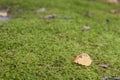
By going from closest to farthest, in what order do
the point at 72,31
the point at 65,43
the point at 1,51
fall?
1. the point at 1,51
2. the point at 65,43
3. the point at 72,31

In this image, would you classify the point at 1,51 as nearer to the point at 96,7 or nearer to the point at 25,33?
the point at 25,33

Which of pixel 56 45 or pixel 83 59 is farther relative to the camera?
pixel 56 45

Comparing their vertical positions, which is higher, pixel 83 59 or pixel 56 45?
pixel 56 45

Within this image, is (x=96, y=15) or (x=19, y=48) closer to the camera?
(x=19, y=48)

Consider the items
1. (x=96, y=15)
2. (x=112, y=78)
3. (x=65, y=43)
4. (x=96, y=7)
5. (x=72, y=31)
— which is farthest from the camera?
(x=96, y=7)

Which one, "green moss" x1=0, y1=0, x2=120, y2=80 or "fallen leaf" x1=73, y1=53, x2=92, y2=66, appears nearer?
"green moss" x1=0, y1=0, x2=120, y2=80

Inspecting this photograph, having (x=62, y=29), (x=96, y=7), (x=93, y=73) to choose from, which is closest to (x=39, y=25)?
(x=62, y=29)

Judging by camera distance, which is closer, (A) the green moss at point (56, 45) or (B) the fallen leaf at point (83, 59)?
(A) the green moss at point (56, 45)

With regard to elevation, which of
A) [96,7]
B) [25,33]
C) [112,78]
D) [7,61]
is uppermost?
[96,7]
